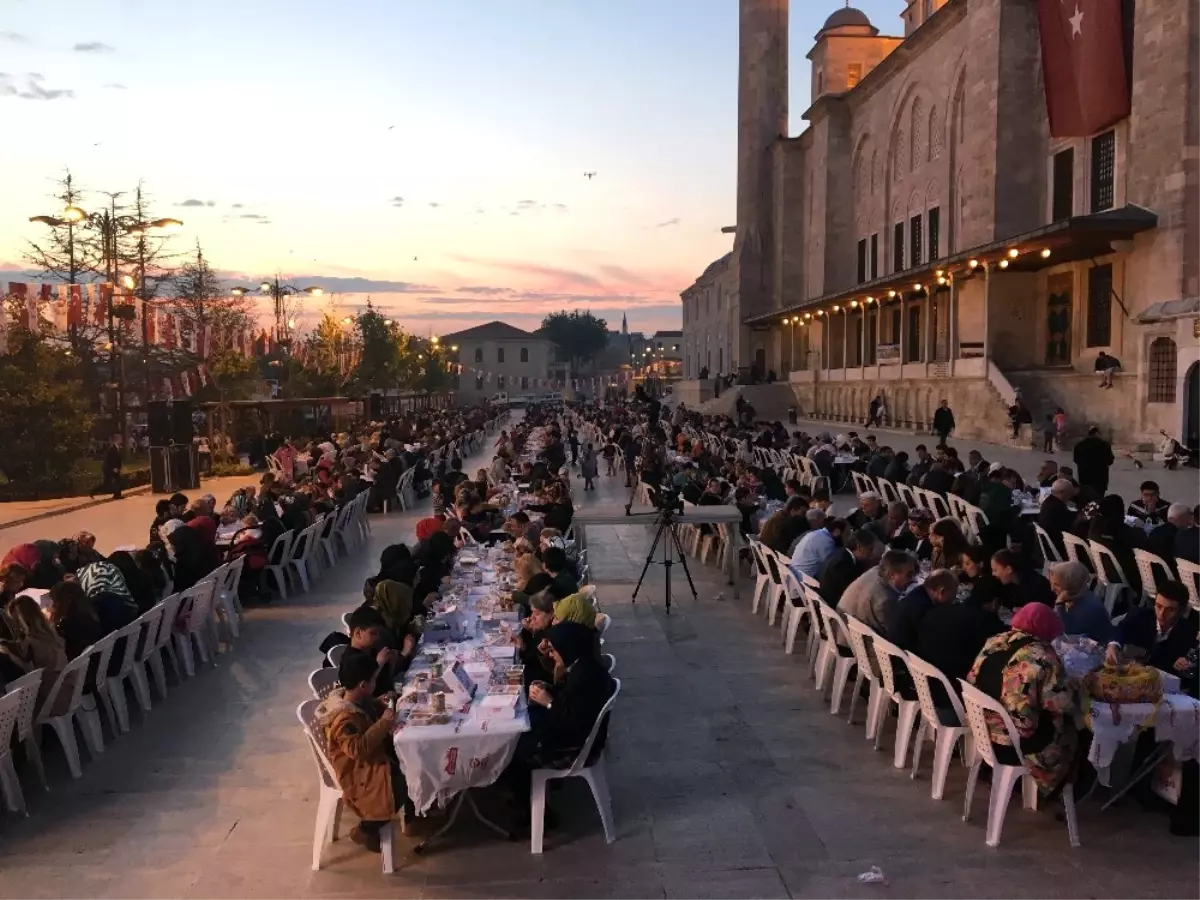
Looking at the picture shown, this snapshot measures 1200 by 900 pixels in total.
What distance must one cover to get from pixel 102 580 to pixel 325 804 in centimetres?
326

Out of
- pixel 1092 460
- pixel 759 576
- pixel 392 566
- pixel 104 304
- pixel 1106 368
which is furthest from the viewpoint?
pixel 1106 368

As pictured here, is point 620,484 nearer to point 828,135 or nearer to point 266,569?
point 266,569

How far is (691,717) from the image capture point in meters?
6.73

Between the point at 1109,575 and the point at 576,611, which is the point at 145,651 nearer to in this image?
the point at 576,611

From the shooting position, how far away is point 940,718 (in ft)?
17.5

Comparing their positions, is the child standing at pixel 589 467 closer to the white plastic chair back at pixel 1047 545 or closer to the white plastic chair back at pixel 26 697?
the white plastic chair back at pixel 1047 545

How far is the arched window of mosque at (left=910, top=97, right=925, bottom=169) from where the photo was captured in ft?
124

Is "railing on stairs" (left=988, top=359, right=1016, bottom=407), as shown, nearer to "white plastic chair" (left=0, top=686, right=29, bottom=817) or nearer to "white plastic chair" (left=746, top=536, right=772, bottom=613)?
"white plastic chair" (left=746, top=536, right=772, bottom=613)

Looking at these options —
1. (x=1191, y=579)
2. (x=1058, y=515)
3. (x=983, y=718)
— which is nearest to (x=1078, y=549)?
(x=1058, y=515)

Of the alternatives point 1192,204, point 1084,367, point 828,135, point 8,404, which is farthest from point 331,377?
point 1192,204

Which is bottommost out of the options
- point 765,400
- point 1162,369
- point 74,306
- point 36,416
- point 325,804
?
point 325,804

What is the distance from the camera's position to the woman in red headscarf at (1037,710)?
461 centimetres

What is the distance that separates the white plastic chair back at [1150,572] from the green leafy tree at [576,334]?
108949mm

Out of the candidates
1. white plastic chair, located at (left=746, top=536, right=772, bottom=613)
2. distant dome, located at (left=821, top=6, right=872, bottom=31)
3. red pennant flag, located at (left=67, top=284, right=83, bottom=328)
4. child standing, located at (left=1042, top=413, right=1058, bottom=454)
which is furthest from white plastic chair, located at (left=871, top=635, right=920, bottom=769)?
distant dome, located at (left=821, top=6, right=872, bottom=31)
